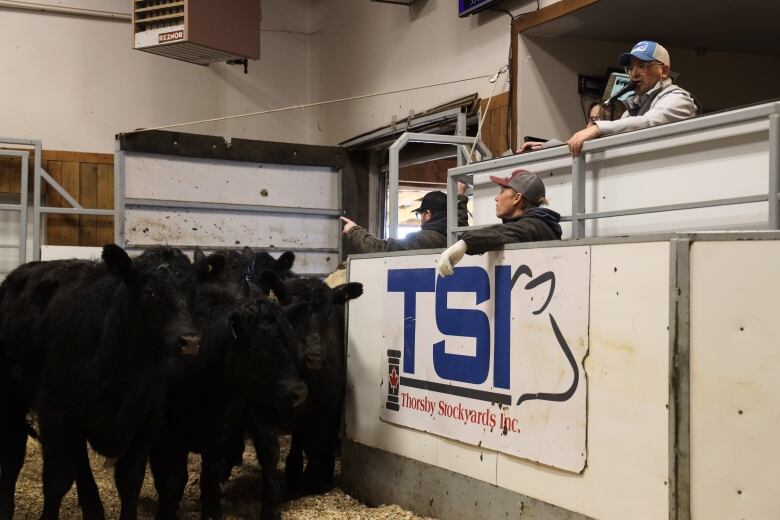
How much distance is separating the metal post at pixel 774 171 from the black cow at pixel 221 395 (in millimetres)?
2870

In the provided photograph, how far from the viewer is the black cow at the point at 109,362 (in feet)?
15.6

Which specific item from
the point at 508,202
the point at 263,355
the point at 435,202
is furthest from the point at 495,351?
the point at 435,202

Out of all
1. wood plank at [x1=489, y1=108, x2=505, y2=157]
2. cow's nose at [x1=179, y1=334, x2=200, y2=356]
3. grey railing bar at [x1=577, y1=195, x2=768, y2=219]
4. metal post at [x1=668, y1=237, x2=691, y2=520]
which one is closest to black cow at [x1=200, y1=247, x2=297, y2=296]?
cow's nose at [x1=179, y1=334, x2=200, y2=356]

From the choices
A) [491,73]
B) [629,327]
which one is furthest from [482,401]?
[491,73]

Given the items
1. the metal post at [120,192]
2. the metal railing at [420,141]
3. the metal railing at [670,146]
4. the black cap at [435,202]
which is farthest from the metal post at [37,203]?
the metal railing at [670,146]

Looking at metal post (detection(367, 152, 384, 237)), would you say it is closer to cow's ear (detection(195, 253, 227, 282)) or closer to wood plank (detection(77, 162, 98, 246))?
wood plank (detection(77, 162, 98, 246))

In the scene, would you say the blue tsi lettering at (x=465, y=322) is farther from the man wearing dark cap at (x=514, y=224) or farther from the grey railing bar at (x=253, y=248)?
the grey railing bar at (x=253, y=248)

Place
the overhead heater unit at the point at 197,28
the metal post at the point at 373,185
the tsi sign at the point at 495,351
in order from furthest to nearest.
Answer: the metal post at the point at 373,185
the overhead heater unit at the point at 197,28
the tsi sign at the point at 495,351

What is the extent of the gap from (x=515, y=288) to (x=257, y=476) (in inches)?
134

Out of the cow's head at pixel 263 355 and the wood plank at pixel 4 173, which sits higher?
the wood plank at pixel 4 173

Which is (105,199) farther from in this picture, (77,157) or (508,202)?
(508,202)

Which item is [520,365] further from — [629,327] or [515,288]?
[629,327]

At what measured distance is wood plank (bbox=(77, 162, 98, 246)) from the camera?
37.2 feet

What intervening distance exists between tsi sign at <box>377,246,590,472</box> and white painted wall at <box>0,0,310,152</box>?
7.35 m
